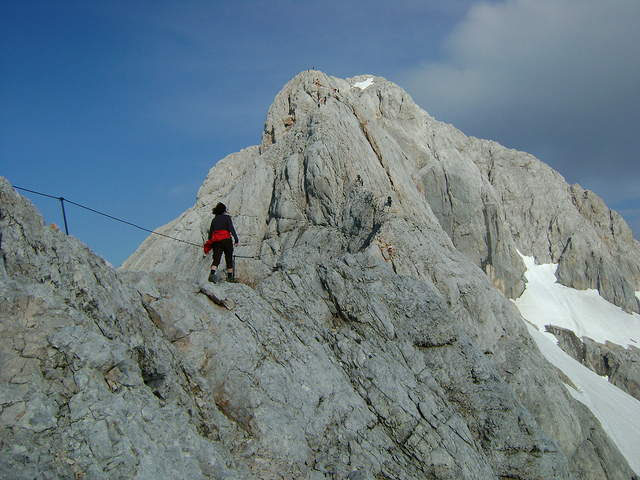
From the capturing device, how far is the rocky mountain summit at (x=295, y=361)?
667cm

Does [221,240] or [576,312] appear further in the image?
[576,312]

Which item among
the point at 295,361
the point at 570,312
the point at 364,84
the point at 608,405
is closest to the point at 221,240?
the point at 295,361

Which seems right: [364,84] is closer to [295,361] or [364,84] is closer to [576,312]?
[576,312]

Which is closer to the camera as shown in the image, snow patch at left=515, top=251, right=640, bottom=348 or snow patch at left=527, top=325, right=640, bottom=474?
snow patch at left=527, top=325, right=640, bottom=474

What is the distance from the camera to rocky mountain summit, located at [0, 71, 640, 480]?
6.67 meters

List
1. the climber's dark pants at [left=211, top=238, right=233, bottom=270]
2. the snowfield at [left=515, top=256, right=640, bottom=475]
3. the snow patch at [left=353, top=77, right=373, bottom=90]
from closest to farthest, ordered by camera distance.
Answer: the climber's dark pants at [left=211, top=238, right=233, bottom=270] < the snowfield at [left=515, top=256, right=640, bottom=475] < the snow patch at [left=353, top=77, right=373, bottom=90]

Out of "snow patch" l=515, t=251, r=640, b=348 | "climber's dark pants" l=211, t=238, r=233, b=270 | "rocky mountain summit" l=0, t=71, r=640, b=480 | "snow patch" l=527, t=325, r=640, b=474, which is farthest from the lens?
"snow patch" l=515, t=251, r=640, b=348

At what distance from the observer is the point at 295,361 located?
1076 centimetres

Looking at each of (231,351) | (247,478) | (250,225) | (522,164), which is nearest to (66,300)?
(231,351)

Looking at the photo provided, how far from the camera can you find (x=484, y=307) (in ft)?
59.8

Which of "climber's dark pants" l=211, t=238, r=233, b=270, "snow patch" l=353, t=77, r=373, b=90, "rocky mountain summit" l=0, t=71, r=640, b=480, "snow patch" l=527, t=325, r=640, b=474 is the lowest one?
"snow patch" l=527, t=325, r=640, b=474

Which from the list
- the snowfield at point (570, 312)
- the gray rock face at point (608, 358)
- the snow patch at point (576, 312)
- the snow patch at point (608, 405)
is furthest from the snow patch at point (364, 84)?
the snow patch at point (608, 405)

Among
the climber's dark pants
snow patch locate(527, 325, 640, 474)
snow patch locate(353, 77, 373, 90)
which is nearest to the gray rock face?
snow patch locate(527, 325, 640, 474)

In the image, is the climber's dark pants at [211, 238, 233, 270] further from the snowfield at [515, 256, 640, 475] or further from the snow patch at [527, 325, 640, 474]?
the snowfield at [515, 256, 640, 475]
